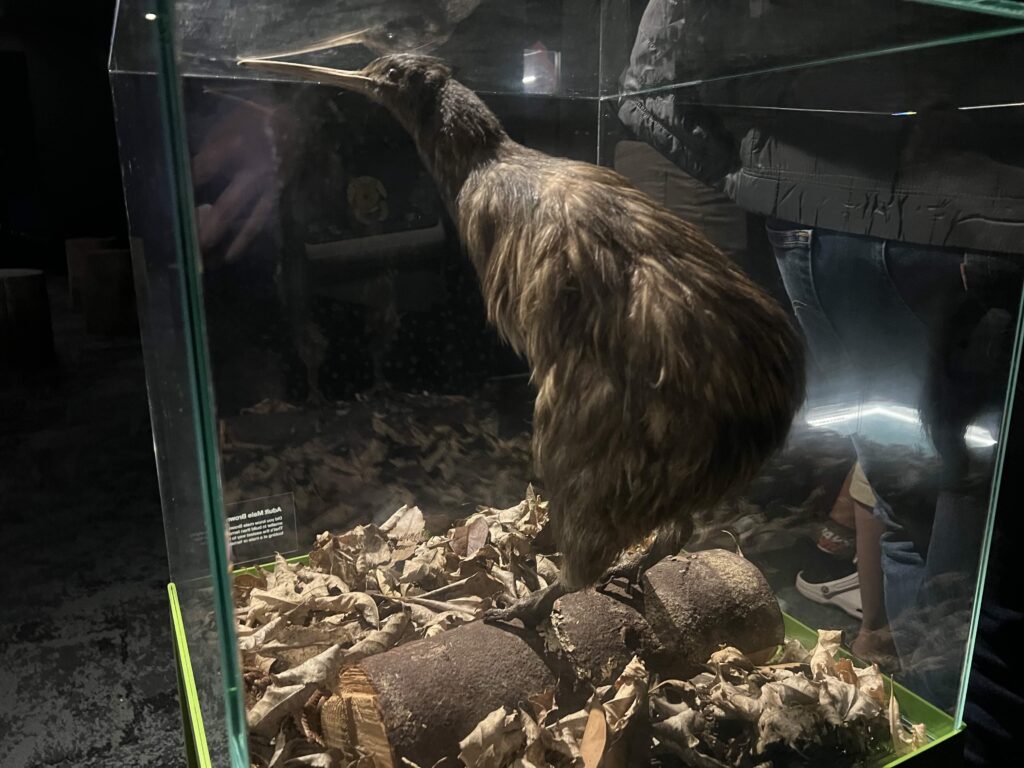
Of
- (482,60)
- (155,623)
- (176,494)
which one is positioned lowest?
(155,623)

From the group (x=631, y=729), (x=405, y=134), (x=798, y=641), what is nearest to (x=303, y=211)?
(x=405, y=134)

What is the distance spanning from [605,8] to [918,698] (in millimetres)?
1420

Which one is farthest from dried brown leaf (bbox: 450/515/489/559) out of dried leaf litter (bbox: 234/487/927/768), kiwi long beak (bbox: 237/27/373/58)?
kiwi long beak (bbox: 237/27/373/58)

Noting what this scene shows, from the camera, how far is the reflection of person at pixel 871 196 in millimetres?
1280

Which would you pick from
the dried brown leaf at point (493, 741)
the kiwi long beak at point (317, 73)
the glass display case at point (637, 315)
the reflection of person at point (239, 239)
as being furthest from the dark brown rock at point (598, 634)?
the kiwi long beak at point (317, 73)

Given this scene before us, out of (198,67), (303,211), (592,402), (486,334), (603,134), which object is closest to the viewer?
(198,67)

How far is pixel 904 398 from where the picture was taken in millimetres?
1395

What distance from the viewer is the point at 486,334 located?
157 cm

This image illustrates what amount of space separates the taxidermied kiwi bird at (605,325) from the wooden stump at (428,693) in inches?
7.2

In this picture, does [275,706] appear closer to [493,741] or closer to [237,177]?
[493,741]

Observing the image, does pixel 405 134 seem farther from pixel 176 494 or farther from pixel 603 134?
pixel 176 494

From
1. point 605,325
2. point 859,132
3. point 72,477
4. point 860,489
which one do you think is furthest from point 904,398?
point 72,477

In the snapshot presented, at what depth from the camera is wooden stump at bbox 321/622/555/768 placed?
1.18 meters

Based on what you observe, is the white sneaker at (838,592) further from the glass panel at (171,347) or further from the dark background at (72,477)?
the dark background at (72,477)
